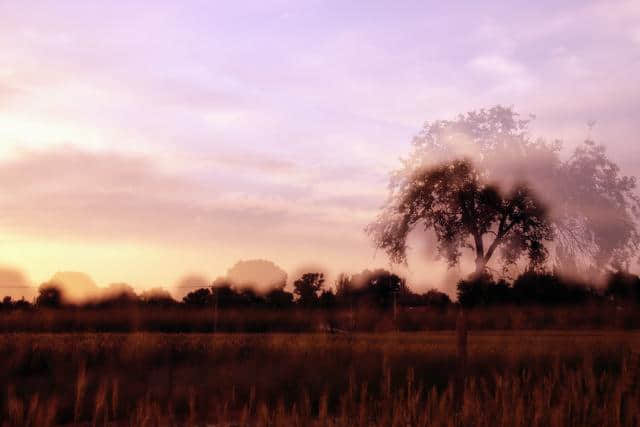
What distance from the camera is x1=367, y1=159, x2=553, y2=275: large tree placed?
37.6 metres

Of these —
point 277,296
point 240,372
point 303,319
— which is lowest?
point 240,372

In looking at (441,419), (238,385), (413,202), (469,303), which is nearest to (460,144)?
(413,202)

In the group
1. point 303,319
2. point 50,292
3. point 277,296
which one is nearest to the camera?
point 303,319

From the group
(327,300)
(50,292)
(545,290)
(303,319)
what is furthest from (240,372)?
(545,290)

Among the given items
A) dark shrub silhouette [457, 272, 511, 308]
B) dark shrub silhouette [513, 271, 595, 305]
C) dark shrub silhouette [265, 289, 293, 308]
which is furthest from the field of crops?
dark shrub silhouette [265, 289, 293, 308]

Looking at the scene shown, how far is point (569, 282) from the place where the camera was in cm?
3797

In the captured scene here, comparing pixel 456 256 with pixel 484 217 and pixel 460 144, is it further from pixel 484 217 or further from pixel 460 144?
pixel 460 144

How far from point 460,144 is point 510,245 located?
19.3 ft

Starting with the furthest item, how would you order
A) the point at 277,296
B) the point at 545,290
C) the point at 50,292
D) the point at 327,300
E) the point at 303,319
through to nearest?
the point at 277,296
the point at 545,290
the point at 50,292
the point at 327,300
the point at 303,319

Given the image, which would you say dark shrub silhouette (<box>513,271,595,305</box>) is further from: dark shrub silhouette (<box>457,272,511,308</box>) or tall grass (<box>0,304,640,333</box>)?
tall grass (<box>0,304,640,333</box>)

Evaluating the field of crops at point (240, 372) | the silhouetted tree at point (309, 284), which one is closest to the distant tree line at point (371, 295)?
the silhouetted tree at point (309, 284)

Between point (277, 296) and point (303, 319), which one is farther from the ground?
point (277, 296)

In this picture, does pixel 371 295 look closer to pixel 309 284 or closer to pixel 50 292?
pixel 309 284

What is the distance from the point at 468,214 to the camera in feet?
125
